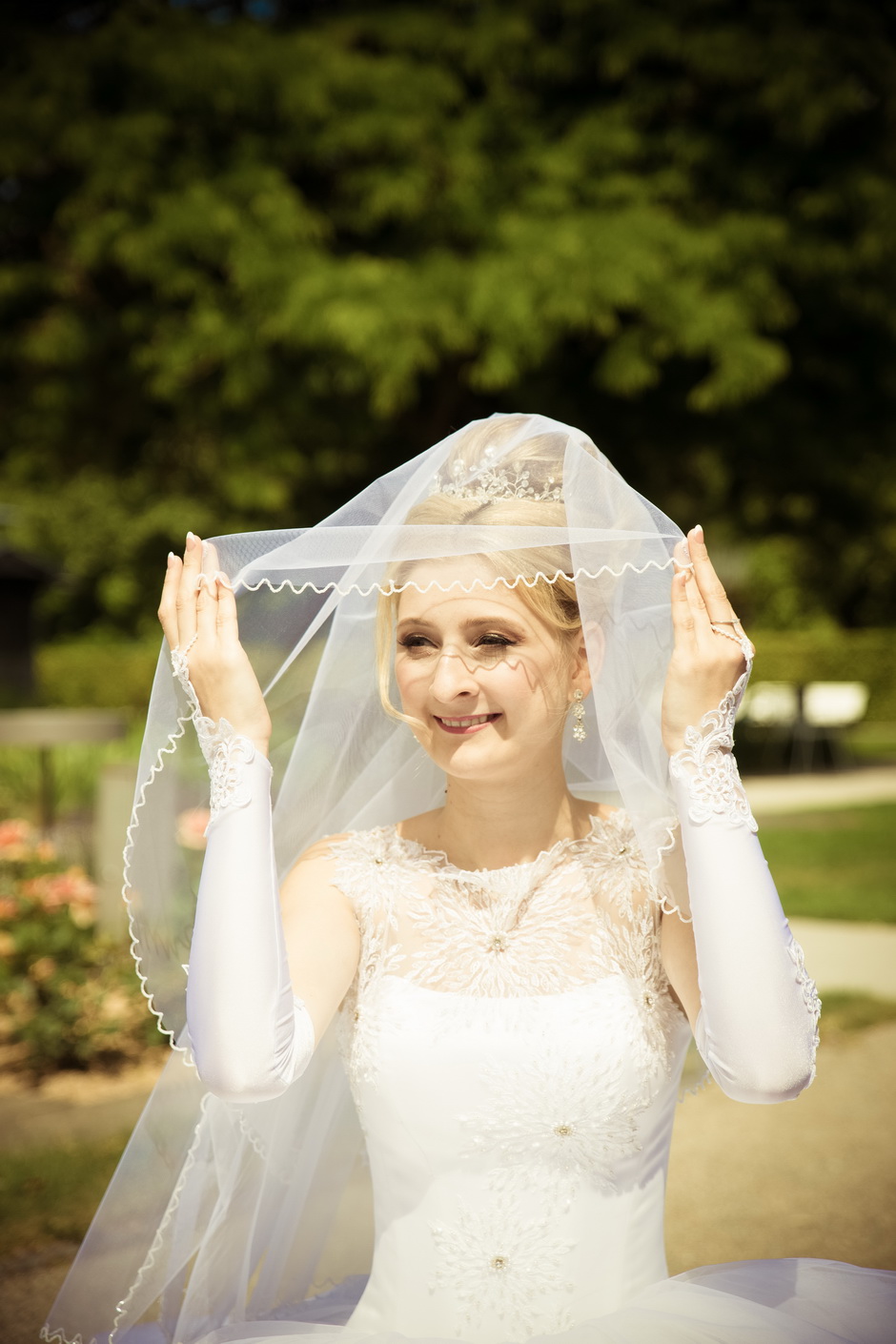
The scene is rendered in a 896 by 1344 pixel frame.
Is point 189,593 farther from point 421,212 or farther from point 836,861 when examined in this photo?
point 421,212

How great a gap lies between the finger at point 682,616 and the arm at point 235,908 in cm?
66

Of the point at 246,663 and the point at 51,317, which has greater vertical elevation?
the point at 51,317

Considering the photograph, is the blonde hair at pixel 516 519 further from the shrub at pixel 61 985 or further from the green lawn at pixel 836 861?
the green lawn at pixel 836 861

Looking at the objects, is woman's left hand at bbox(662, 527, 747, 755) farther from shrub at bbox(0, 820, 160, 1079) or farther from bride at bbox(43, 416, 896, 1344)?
shrub at bbox(0, 820, 160, 1079)

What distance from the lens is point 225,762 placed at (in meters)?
1.88

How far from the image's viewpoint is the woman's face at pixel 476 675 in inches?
81.6

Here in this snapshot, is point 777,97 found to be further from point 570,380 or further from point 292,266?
point 292,266

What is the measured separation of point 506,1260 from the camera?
2.01 m

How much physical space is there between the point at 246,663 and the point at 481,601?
42 centimetres

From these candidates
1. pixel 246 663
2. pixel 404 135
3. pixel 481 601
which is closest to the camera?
pixel 246 663

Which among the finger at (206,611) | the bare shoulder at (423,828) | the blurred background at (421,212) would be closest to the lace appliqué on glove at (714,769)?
the bare shoulder at (423,828)

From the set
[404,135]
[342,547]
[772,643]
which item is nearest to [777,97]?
[404,135]

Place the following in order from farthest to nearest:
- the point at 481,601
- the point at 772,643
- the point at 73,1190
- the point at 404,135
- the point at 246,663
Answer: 1. the point at 772,643
2. the point at 404,135
3. the point at 73,1190
4. the point at 481,601
5. the point at 246,663

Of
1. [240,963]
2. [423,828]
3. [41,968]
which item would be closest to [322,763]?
[423,828]
